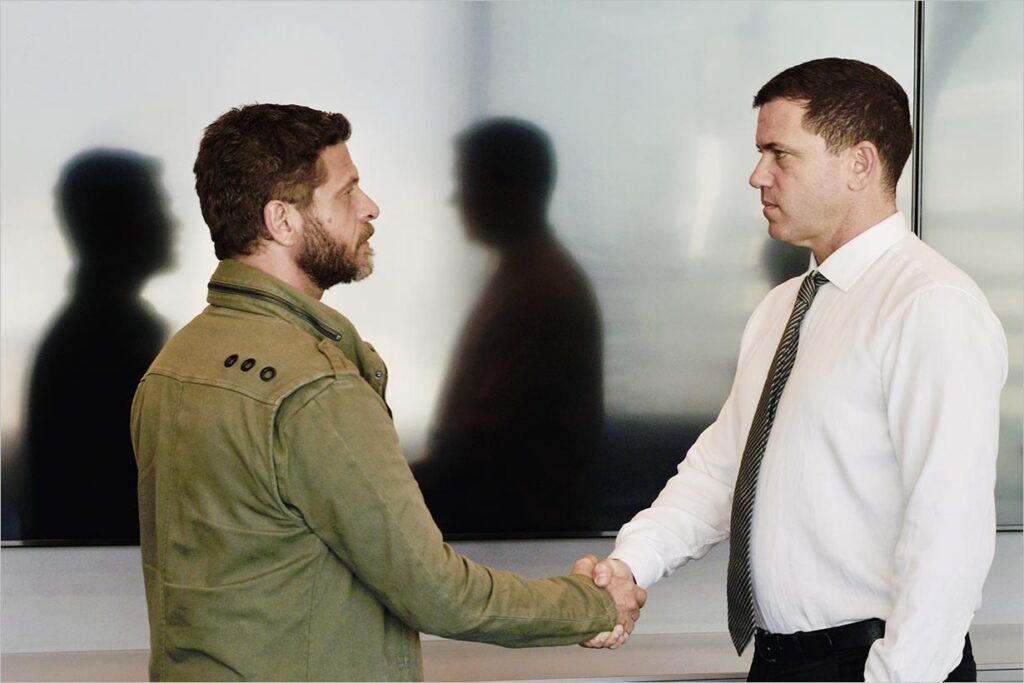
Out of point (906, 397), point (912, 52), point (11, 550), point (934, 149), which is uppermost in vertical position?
point (912, 52)

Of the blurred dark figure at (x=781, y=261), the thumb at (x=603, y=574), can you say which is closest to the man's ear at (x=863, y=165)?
the thumb at (x=603, y=574)

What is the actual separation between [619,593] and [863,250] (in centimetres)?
75

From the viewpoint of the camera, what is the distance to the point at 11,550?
2.83m

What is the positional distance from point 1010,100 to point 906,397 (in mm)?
1690

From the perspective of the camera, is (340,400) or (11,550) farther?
(11,550)

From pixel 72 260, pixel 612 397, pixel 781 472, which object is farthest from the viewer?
pixel 612 397

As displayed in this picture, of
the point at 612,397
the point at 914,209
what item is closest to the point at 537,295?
the point at 612,397

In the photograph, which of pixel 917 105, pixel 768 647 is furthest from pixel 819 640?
pixel 917 105

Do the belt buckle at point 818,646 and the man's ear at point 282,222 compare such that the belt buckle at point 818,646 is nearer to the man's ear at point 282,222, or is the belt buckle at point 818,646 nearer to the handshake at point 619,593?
the handshake at point 619,593

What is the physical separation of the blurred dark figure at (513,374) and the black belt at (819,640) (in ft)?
3.28

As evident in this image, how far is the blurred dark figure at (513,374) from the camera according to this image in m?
2.85

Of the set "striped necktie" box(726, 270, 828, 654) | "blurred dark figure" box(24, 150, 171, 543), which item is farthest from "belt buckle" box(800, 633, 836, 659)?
"blurred dark figure" box(24, 150, 171, 543)

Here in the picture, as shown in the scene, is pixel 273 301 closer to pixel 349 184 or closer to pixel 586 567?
pixel 349 184

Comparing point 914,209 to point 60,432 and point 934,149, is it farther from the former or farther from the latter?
point 60,432
